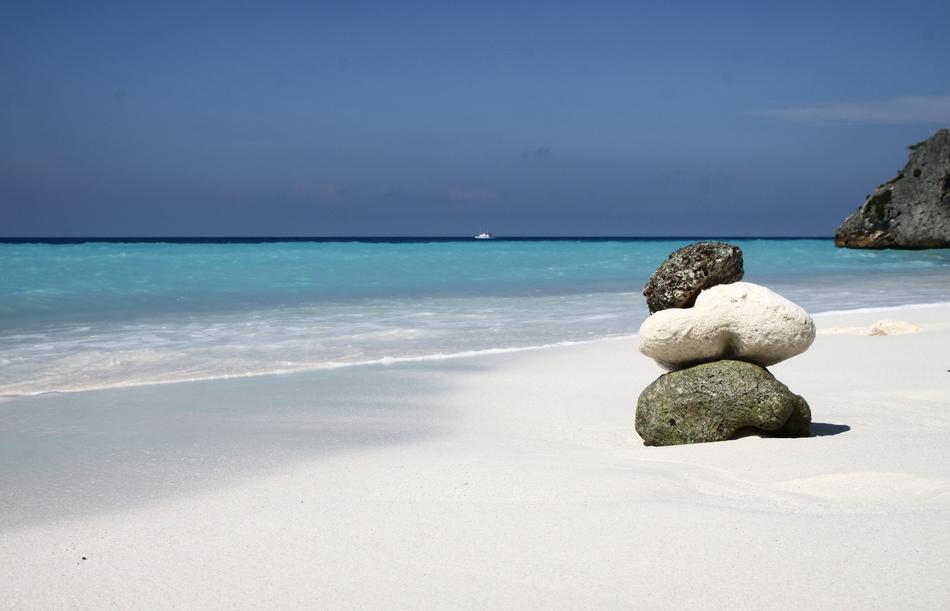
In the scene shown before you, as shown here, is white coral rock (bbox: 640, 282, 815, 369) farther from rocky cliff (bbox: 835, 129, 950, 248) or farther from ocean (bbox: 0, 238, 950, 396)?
rocky cliff (bbox: 835, 129, 950, 248)

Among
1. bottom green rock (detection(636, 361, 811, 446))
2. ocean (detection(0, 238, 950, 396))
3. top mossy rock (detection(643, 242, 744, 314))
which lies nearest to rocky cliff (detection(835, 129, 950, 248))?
ocean (detection(0, 238, 950, 396))

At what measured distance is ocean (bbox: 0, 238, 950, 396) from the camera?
10.8 m

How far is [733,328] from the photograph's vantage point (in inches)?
245

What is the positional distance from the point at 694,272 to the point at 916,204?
5275 centimetres

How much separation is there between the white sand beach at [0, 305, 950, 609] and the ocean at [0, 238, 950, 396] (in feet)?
8.95

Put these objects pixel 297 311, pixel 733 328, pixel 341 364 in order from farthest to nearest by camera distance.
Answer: pixel 297 311
pixel 341 364
pixel 733 328

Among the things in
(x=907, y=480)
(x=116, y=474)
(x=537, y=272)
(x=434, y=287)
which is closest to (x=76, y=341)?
(x=116, y=474)

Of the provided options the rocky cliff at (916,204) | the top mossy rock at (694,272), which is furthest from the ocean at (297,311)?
the rocky cliff at (916,204)

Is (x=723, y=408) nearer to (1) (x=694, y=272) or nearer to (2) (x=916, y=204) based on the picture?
(1) (x=694, y=272)

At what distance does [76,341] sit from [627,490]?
10.3m

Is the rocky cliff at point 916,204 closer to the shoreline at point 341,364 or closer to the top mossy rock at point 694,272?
the shoreline at point 341,364

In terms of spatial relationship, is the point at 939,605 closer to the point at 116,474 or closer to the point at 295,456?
the point at 295,456

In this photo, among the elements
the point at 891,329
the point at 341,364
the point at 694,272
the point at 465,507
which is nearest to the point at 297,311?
the point at 341,364

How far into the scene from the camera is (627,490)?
4703 mm
